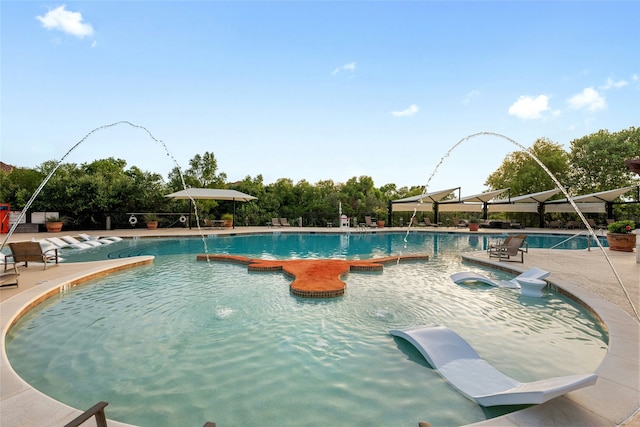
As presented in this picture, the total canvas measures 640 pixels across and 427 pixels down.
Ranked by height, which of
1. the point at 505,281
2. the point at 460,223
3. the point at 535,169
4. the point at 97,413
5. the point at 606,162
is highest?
the point at 606,162

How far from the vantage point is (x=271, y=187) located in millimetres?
24547

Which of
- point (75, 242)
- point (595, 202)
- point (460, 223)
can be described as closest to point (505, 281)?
point (75, 242)

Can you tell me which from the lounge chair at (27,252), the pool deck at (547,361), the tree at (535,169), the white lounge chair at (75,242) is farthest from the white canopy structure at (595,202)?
the white lounge chair at (75,242)

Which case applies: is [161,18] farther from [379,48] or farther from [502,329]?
[502,329]

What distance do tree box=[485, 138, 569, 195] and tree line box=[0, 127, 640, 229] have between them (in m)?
0.07

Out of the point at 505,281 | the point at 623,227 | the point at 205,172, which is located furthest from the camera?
the point at 205,172

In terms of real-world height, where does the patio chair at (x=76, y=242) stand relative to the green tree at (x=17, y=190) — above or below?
below

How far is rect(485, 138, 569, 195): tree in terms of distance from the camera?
85.0 ft

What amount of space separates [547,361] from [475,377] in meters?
1.13

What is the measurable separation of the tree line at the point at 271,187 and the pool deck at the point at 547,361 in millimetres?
11982

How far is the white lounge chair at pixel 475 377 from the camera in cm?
210

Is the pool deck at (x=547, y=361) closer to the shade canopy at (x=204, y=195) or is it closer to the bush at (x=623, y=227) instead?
the bush at (x=623, y=227)

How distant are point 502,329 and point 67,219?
71.2 feet

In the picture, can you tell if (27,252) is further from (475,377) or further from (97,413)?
(475,377)
